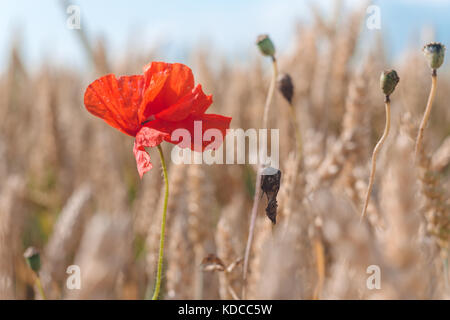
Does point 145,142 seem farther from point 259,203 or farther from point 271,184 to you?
point 259,203

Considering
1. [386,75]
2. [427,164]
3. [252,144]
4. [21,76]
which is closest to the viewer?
[386,75]

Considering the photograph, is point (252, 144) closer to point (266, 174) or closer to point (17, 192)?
point (17, 192)

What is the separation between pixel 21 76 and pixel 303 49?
4.77 ft

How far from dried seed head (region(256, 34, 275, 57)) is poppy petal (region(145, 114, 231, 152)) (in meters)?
0.14

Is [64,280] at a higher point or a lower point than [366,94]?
lower

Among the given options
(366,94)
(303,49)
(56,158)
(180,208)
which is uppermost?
(303,49)

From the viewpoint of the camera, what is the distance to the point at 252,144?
1285 mm

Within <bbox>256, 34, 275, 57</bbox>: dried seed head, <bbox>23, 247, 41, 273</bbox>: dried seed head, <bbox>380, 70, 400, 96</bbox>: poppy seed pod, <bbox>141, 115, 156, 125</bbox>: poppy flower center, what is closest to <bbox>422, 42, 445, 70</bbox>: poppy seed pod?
<bbox>380, 70, 400, 96</bbox>: poppy seed pod

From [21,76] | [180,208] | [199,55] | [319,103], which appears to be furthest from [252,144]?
[21,76]

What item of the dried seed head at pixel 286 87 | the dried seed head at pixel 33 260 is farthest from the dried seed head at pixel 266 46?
the dried seed head at pixel 33 260

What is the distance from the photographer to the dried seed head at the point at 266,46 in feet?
1.70

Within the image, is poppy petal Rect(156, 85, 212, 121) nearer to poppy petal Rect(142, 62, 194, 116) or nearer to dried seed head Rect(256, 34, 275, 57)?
poppy petal Rect(142, 62, 194, 116)

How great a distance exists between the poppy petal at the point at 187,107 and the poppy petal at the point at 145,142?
24 mm

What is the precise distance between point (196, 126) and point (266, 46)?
0.16m
